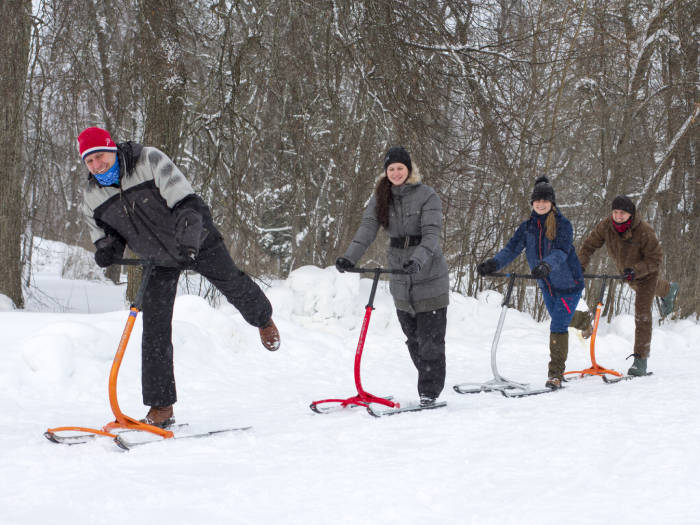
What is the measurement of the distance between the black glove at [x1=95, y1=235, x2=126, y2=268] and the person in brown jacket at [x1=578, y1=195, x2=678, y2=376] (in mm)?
4342

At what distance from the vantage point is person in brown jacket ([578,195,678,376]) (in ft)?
20.2

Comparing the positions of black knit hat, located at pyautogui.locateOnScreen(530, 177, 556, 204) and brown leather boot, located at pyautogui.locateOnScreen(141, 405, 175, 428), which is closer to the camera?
brown leather boot, located at pyautogui.locateOnScreen(141, 405, 175, 428)

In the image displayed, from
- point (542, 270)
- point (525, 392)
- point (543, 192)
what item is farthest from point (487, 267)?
point (525, 392)

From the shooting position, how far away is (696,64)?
12.1 metres

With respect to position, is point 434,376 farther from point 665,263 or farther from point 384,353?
point 665,263

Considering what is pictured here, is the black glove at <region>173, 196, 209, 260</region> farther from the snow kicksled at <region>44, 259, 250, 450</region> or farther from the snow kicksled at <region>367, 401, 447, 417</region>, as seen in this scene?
the snow kicksled at <region>367, 401, 447, 417</region>

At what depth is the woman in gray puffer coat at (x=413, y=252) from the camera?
13.9 feet

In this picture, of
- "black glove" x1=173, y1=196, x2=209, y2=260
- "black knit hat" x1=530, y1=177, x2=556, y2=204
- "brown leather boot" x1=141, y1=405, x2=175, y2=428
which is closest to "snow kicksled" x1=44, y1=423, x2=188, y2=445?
"brown leather boot" x1=141, y1=405, x2=175, y2=428

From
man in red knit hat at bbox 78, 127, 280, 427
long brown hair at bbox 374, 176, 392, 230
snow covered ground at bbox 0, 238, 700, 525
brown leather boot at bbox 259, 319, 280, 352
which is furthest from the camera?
long brown hair at bbox 374, 176, 392, 230

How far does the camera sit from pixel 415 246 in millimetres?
4262

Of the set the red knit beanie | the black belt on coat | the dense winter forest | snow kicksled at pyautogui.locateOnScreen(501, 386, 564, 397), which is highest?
the dense winter forest

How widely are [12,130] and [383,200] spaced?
5.45 meters

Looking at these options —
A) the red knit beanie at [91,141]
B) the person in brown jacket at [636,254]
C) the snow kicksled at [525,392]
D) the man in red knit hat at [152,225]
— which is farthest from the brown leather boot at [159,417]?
the person in brown jacket at [636,254]

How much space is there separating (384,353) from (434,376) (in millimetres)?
2995
